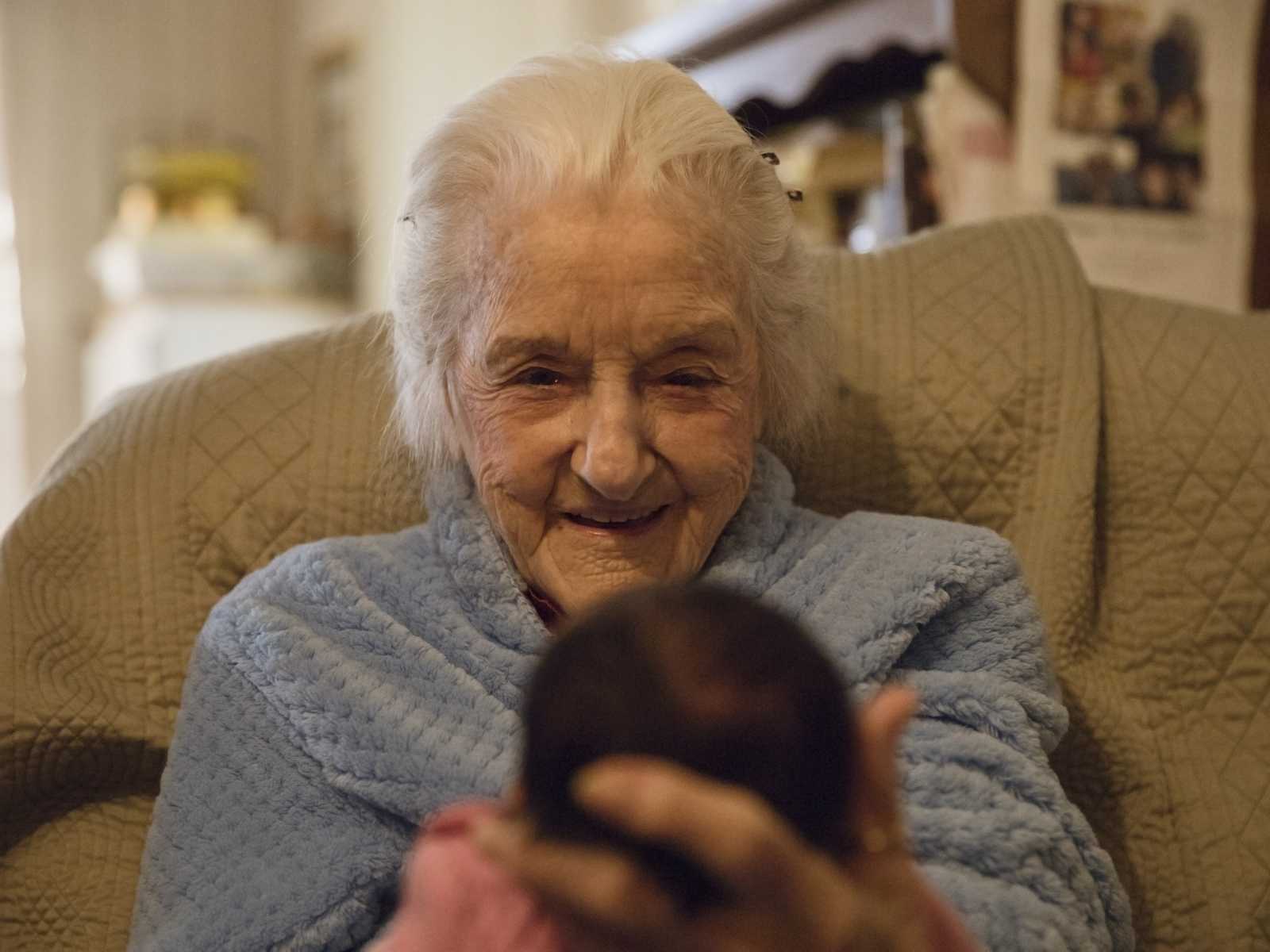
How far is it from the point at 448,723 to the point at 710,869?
464mm

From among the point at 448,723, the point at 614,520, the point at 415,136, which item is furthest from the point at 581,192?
the point at 415,136

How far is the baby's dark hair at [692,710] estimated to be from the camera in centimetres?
50

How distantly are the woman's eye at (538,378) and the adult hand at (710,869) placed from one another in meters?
0.50

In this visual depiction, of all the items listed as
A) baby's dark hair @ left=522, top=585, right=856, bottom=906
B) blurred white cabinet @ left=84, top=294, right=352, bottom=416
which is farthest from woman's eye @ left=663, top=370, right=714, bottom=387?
blurred white cabinet @ left=84, top=294, right=352, bottom=416

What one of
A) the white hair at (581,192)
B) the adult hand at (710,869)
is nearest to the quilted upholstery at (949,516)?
the white hair at (581,192)

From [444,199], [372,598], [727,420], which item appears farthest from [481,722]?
[444,199]

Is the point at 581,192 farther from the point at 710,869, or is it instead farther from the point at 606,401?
the point at 710,869

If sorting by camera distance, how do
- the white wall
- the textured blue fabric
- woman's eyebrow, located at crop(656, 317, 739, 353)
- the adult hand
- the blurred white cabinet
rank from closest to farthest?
the adult hand < the textured blue fabric < woman's eyebrow, located at crop(656, 317, 739, 353) < the blurred white cabinet < the white wall

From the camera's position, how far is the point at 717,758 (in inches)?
19.8

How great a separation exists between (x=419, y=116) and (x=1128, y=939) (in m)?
3.42

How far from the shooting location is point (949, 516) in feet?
3.99

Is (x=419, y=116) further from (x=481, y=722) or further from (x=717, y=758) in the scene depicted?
(x=717, y=758)

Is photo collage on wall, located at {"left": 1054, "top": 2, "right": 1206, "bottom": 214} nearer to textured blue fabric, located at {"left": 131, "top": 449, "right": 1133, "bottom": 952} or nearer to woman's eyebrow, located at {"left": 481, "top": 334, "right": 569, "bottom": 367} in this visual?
textured blue fabric, located at {"left": 131, "top": 449, "right": 1133, "bottom": 952}

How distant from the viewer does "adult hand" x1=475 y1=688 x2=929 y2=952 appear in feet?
1.59
